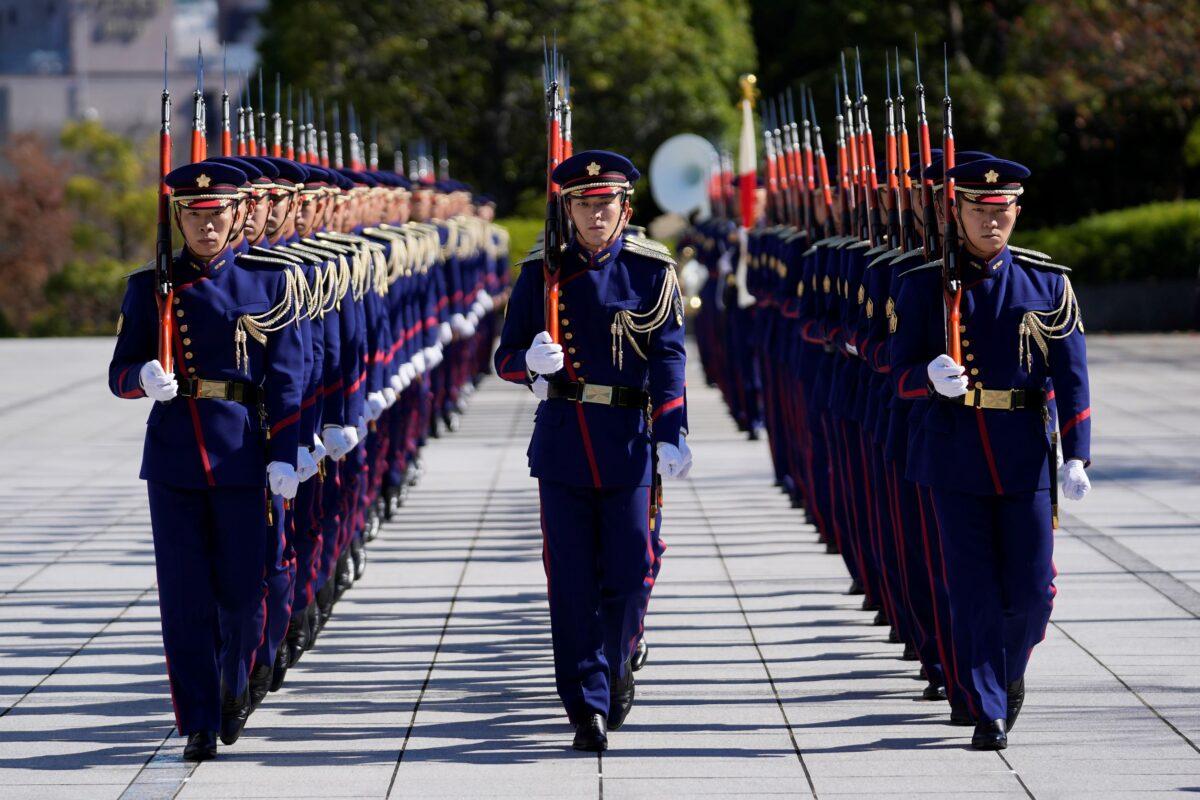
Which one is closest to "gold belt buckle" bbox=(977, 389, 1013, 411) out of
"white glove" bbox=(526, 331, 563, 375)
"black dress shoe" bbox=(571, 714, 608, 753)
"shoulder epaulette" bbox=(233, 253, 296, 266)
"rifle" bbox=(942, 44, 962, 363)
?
"rifle" bbox=(942, 44, 962, 363)

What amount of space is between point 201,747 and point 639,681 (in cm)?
165

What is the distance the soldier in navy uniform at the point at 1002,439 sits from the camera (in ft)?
20.1

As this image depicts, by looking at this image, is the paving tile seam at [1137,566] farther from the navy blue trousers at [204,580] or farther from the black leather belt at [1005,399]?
the navy blue trousers at [204,580]

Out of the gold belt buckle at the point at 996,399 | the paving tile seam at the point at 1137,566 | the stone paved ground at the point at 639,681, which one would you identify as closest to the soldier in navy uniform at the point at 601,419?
the stone paved ground at the point at 639,681

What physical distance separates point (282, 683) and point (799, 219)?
4.63 metres

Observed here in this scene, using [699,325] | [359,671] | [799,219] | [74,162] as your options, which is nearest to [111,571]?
[359,671]

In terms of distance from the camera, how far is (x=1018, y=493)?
613cm

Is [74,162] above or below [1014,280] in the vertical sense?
above

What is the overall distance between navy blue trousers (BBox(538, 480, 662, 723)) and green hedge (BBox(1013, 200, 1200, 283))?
20520 mm

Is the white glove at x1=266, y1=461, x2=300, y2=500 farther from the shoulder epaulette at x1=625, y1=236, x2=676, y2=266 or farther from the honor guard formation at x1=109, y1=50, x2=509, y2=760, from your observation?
the shoulder epaulette at x1=625, y1=236, x2=676, y2=266

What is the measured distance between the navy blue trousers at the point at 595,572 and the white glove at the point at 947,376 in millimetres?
979

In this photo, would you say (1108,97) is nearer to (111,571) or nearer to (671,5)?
(671,5)

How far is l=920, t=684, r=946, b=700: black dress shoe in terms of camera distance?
6.74 metres

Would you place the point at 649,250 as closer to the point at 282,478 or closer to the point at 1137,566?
the point at 282,478
